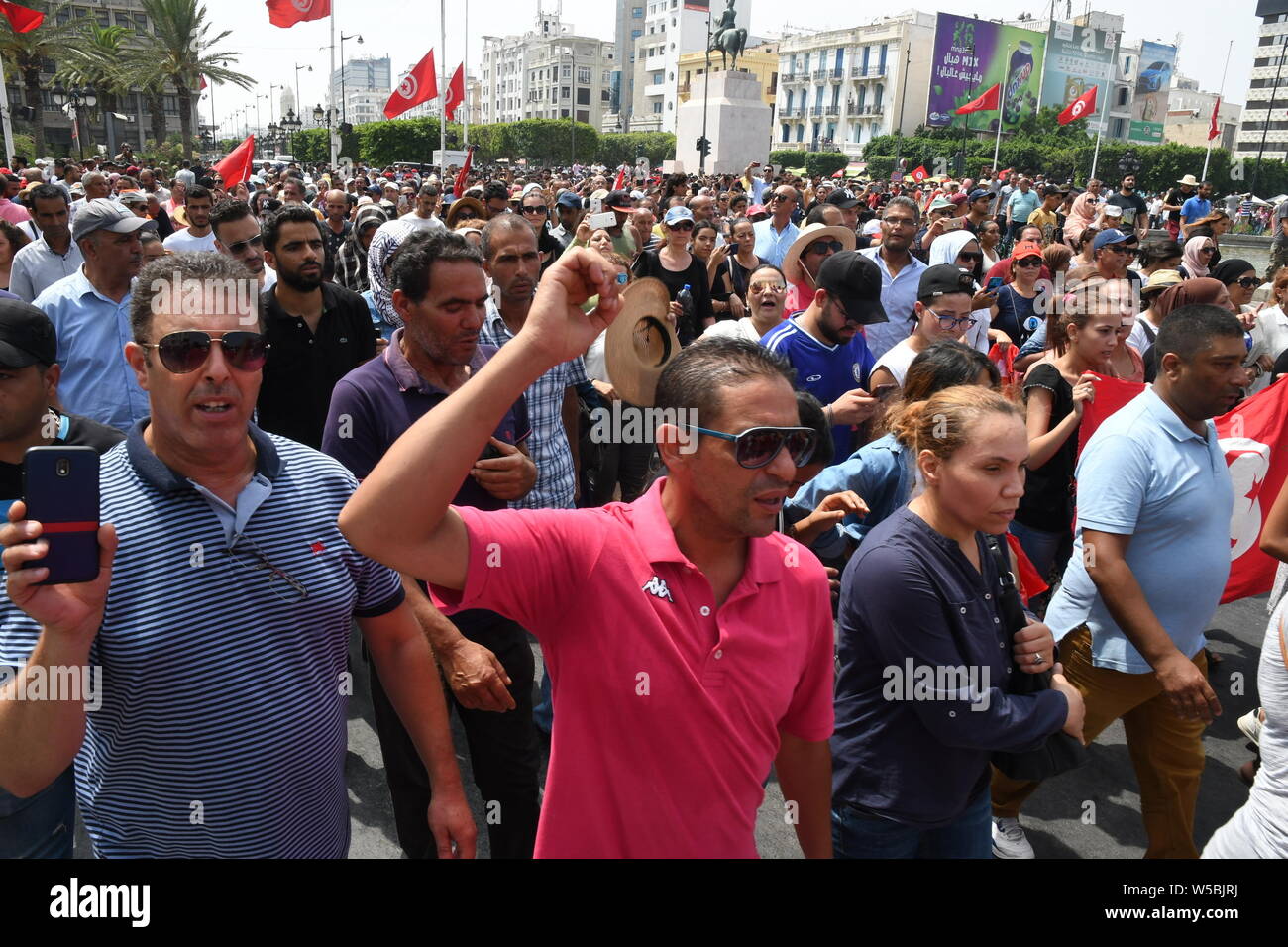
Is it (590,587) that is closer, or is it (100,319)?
(590,587)

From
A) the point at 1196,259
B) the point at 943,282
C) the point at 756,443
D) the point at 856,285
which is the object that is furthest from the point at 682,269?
the point at 756,443

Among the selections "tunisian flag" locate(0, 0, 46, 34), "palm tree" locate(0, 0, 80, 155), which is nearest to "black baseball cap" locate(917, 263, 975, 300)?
"tunisian flag" locate(0, 0, 46, 34)

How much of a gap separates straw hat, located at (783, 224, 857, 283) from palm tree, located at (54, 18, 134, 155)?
45.8 meters

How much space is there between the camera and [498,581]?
1631mm

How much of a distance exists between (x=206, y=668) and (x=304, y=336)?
9.89 ft

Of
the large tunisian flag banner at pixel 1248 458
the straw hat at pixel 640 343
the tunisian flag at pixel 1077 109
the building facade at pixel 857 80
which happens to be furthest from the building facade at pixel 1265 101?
the straw hat at pixel 640 343

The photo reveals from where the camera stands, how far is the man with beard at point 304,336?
4504 mm

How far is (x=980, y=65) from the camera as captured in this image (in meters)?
93.6

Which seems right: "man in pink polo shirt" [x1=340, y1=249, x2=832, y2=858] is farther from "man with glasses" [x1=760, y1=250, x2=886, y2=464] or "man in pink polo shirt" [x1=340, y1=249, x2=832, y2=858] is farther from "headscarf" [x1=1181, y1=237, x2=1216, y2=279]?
"headscarf" [x1=1181, y1=237, x2=1216, y2=279]

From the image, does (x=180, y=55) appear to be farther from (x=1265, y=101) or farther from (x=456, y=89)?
(x=1265, y=101)

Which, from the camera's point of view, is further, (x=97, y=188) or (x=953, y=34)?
(x=953, y=34)
